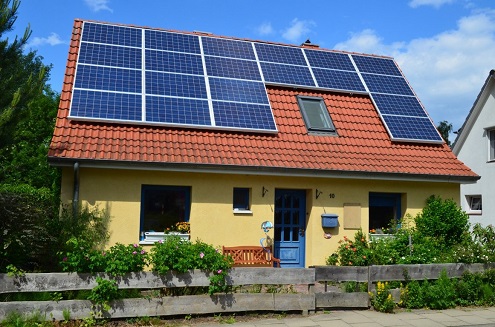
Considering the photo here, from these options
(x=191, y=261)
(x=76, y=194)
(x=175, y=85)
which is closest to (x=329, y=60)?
(x=175, y=85)

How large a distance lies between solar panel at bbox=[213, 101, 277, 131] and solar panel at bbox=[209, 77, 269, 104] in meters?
0.23

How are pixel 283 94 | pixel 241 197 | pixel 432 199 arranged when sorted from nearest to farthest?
pixel 241 197
pixel 432 199
pixel 283 94

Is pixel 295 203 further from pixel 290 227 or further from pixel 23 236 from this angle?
pixel 23 236

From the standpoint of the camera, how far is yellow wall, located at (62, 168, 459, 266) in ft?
36.0

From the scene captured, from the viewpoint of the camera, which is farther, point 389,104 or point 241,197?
point 389,104

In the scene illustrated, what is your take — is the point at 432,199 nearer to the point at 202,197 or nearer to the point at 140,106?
the point at 202,197

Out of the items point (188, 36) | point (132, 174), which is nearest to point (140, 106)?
point (132, 174)

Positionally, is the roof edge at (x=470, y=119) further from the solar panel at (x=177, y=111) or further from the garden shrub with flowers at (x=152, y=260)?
the garden shrub with flowers at (x=152, y=260)

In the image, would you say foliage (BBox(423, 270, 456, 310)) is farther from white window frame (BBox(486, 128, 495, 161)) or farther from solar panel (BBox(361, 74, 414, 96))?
white window frame (BBox(486, 128, 495, 161))

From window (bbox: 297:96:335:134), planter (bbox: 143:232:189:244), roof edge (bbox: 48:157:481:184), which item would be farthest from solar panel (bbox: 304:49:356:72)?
planter (bbox: 143:232:189:244)

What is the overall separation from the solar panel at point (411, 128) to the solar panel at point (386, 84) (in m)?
1.30

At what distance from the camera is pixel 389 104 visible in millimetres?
14992

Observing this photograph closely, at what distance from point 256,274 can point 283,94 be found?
6.93m

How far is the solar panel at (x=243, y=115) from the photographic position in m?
12.6
